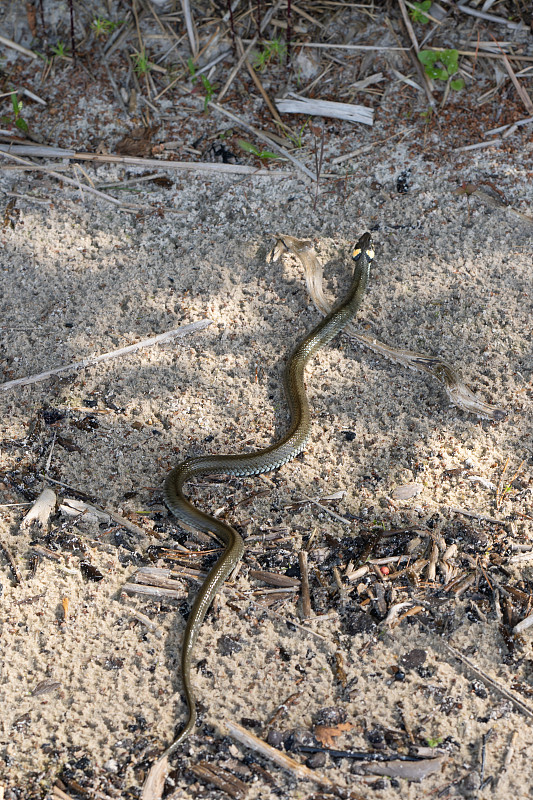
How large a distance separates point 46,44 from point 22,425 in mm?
4644

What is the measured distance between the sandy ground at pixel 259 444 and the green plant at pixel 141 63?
1.27 metres

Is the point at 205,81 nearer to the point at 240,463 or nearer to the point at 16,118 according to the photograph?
the point at 16,118

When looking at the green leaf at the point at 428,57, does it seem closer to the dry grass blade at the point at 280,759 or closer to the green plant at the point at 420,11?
the green plant at the point at 420,11

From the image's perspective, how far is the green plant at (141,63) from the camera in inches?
267

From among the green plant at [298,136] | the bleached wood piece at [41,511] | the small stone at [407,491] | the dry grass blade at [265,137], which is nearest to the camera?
the bleached wood piece at [41,511]

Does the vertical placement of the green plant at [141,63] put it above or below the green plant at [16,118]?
above

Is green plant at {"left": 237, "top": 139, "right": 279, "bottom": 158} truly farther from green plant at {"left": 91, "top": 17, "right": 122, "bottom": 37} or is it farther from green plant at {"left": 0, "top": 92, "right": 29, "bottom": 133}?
green plant at {"left": 0, "top": 92, "right": 29, "bottom": 133}

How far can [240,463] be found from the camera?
14.8ft

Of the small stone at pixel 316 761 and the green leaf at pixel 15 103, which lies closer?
the small stone at pixel 316 761

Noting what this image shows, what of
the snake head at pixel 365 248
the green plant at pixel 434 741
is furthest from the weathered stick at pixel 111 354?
the green plant at pixel 434 741

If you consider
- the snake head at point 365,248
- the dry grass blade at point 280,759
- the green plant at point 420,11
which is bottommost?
the dry grass blade at point 280,759

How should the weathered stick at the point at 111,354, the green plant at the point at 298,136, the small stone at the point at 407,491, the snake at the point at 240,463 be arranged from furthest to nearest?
the green plant at the point at 298,136
the weathered stick at the point at 111,354
the small stone at the point at 407,491
the snake at the point at 240,463

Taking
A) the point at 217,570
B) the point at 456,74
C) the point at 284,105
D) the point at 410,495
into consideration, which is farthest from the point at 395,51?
the point at 217,570

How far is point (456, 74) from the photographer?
6.77 meters
